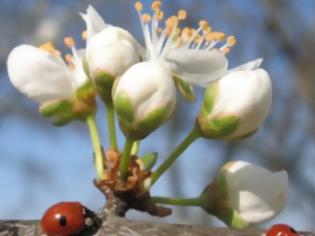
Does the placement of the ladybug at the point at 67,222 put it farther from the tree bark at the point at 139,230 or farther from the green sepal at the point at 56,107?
the green sepal at the point at 56,107

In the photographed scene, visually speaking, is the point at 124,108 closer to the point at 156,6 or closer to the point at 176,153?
the point at 176,153

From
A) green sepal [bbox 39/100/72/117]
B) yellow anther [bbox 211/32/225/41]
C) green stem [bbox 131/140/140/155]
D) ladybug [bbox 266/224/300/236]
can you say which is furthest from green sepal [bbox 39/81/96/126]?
ladybug [bbox 266/224/300/236]

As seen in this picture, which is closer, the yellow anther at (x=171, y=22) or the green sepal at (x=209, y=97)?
the green sepal at (x=209, y=97)

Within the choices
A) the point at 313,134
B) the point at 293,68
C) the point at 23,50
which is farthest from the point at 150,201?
the point at 313,134

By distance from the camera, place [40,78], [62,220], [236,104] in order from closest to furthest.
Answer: [62,220]
[236,104]
[40,78]

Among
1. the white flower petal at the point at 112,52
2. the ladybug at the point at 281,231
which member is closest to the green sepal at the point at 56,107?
the white flower petal at the point at 112,52

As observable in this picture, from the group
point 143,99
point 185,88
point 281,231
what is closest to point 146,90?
point 143,99
